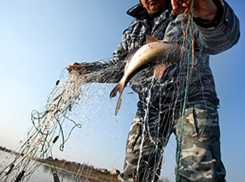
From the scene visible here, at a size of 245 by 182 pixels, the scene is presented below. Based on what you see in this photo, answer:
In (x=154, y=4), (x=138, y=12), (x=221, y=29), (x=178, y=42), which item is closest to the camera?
(x=221, y=29)

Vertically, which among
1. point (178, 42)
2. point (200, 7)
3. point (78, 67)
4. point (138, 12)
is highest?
point (138, 12)

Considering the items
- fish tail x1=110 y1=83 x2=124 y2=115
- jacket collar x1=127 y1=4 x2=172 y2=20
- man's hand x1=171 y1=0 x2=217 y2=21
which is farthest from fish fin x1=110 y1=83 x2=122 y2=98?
jacket collar x1=127 y1=4 x2=172 y2=20

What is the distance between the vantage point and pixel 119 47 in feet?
14.0

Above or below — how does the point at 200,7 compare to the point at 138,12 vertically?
below

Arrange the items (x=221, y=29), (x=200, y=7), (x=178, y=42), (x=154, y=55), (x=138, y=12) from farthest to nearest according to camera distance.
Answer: (x=138, y=12) → (x=178, y=42) → (x=154, y=55) → (x=221, y=29) → (x=200, y=7)

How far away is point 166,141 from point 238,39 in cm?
161

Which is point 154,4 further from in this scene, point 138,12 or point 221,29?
point 221,29

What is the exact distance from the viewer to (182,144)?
2416 millimetres

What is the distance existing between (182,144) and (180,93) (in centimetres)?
72

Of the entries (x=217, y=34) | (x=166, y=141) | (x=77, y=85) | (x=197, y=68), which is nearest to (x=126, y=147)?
(x=166, y=141)

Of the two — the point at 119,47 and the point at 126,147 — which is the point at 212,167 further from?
the point at 119,47

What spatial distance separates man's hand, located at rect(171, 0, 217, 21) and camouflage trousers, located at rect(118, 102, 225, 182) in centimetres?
105

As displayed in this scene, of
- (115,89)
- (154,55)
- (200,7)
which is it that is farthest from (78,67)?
(200,7)

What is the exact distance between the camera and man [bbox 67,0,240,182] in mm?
2078
